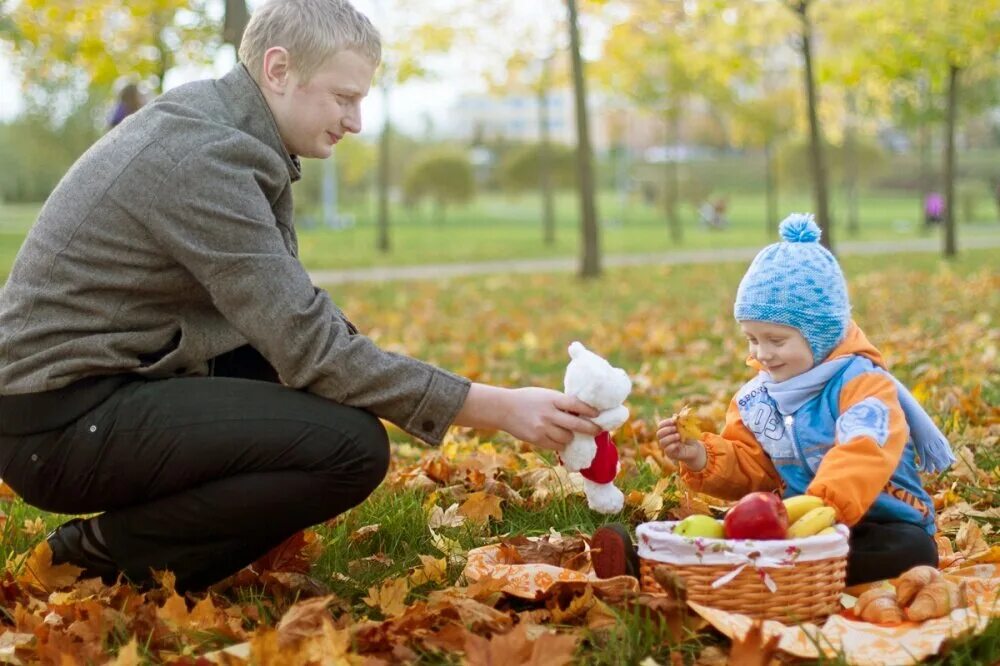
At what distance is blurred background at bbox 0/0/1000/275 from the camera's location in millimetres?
12703

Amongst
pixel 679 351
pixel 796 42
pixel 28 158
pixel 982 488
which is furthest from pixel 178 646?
pixel 28 158

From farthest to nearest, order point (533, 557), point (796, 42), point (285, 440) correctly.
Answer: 1. point (796, 42)
2. point (533, 557)
3. point (285, 440)

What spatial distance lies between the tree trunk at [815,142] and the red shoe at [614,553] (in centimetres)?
1062

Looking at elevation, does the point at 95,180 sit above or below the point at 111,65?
below

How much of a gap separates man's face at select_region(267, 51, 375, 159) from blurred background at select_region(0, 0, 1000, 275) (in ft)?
19.0

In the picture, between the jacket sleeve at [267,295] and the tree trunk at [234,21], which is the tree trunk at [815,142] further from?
the jacket sleeve at [267,295]

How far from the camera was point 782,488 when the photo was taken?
3.05 meters

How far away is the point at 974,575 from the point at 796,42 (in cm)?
1158

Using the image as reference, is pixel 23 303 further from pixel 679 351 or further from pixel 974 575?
pixel 679 351

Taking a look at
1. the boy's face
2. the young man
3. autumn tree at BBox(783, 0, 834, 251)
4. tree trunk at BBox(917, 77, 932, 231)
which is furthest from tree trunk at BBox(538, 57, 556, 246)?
the young man

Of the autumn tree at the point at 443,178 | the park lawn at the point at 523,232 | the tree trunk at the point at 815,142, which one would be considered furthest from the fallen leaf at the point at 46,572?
the autumn tree at the point at 443,178

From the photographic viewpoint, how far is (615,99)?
2841 centimetres

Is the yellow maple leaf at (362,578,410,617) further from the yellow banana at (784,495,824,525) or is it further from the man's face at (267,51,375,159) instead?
the man's face at (267,51,375,159)

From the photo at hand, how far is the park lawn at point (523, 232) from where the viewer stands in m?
21.0
